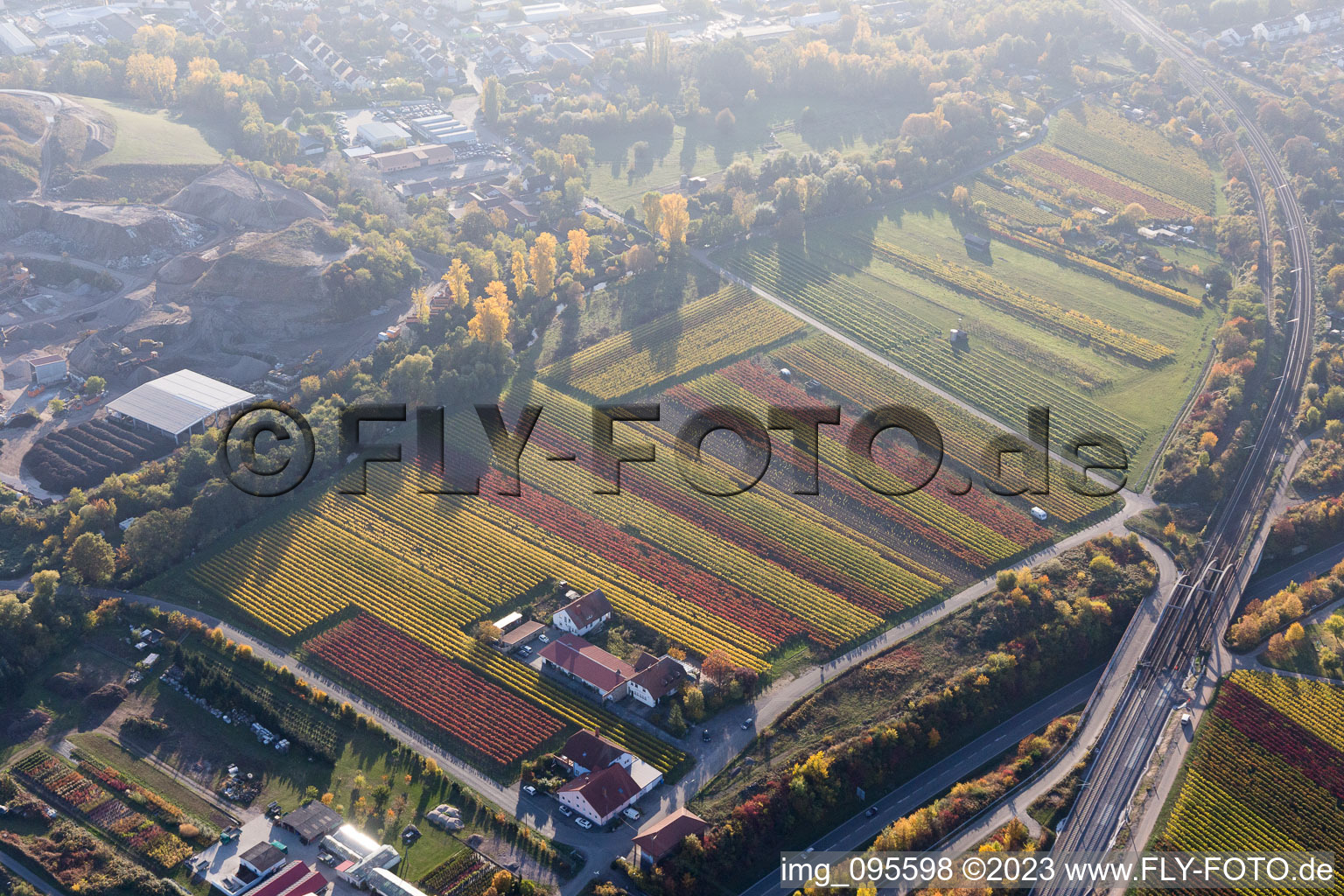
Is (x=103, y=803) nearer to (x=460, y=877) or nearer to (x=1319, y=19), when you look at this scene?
(x=460, y=877)

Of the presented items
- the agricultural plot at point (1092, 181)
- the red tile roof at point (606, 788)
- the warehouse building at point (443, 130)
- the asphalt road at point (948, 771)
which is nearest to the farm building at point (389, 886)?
the red tile roof at point (606, 788)

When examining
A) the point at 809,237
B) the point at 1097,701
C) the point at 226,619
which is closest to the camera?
the point at 1097,701

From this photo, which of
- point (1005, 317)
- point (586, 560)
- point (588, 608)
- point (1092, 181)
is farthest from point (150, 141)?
point (1092, 181)

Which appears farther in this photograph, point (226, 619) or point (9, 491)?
point (9, 491)

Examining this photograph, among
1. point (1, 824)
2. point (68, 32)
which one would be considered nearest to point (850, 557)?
point (1, 824)

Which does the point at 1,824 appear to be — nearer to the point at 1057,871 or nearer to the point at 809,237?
the point at 1057,871

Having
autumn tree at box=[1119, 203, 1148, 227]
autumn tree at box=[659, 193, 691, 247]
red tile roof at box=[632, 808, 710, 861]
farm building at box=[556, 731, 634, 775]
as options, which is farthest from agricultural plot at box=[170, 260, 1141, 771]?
autumn tree at box=[1119, 203, 1148, 227]

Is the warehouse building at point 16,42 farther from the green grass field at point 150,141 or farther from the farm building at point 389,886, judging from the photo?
the farm building at point 389,886
